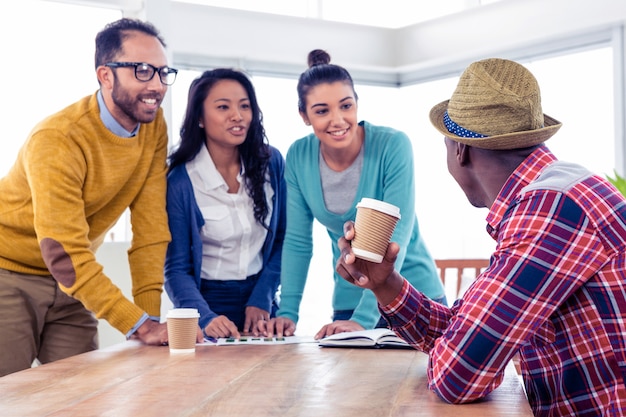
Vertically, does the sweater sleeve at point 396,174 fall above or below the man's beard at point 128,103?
below

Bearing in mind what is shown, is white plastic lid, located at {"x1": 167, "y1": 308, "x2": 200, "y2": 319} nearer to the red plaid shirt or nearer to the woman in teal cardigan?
the woman in teal cardigan

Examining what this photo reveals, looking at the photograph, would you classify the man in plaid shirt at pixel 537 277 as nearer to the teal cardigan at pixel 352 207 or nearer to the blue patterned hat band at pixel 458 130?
the blue patterned hat band at pixel 458 130

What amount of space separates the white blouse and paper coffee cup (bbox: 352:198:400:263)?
3.66 ft

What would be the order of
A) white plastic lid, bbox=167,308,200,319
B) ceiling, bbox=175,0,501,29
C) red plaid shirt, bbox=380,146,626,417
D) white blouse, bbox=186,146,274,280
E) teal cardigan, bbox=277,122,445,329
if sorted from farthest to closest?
1. ceiling, bbox=175,0,501,29
2. white blouse, bbox=186,146,274,280
3. teal cardigan, bbox=277,122,445,329
4. white plastic lid, bbox=167,308,200,319
5. red plaid shirt, bbox=380,146,626,417

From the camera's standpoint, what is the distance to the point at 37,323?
102 inches

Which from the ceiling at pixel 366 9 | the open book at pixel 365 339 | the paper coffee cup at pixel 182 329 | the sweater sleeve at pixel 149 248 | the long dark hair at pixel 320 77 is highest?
the ceiling at pixel 366 9

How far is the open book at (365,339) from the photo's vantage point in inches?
77.7

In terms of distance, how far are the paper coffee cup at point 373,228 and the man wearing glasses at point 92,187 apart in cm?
95

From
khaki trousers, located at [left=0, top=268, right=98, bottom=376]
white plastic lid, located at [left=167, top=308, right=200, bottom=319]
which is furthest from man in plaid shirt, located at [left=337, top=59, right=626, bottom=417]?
khaki trousers, located at [left=0, top=268, right=98, bottom=376]

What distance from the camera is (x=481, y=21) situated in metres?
5.14

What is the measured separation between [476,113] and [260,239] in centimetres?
133

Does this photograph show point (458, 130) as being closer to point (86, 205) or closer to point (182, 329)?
point (182, 329)

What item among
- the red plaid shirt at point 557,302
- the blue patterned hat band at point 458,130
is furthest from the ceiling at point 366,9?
the red plaid shirt at point 557,302

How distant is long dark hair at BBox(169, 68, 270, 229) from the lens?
8.61 ft
